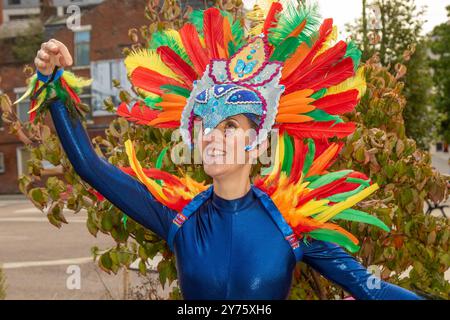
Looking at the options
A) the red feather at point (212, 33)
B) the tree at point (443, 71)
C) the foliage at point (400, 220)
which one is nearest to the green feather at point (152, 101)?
the red feather at point (212, 33)

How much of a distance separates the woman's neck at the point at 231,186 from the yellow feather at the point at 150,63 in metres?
0.42

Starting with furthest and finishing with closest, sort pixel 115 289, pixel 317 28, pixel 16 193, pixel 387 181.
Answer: pixel 16 193, pixel 115 289, pixel 387 181, pixel 317 28

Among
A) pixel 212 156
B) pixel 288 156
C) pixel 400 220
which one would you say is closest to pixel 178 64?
pixel 212 156

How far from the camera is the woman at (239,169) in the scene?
2238 mm

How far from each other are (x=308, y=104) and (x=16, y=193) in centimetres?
2700

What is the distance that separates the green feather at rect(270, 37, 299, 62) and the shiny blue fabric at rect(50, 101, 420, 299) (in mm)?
463

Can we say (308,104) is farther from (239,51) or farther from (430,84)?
(430,84)

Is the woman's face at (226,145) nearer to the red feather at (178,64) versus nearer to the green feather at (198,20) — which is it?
→ the red feather at (178,64)

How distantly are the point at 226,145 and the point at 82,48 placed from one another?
25308 millimetres

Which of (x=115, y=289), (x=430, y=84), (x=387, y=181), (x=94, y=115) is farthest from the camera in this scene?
(x=94, y=115)

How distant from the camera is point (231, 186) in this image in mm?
2328

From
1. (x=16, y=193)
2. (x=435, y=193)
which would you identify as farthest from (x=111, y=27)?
(x=435, y=193)

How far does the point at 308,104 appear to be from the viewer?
2387 millimetres

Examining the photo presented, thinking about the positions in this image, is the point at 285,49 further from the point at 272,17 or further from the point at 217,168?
the point at 217,168
